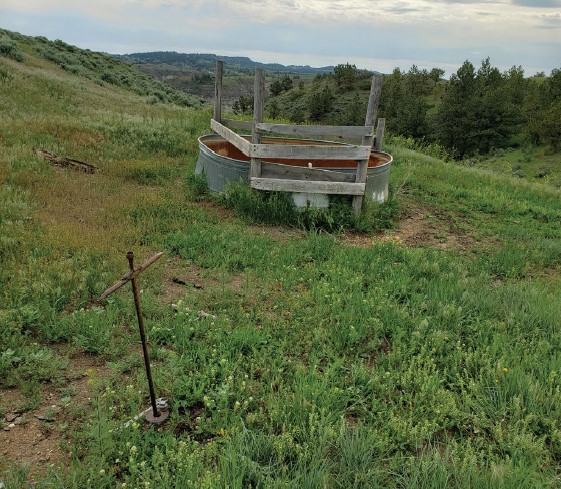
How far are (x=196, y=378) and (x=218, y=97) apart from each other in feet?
30.0

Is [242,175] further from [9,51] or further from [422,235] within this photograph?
[9,51]

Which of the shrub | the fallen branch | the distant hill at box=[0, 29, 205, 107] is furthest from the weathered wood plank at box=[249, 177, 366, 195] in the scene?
the shrub

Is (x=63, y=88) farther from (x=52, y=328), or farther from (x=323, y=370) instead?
(x=323, y=370)

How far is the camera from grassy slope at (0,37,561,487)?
3.09 m

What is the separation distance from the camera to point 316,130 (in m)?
8.38

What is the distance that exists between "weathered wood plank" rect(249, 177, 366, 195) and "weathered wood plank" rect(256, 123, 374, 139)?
92 centimetres

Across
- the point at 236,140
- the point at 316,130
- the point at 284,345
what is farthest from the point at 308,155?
the point at 284,345

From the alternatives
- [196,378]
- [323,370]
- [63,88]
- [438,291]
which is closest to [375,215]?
[438,291]

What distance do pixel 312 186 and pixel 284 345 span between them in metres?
4.41

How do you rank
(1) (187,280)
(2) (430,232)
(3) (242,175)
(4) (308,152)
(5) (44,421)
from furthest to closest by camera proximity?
1. (3) (242,175)
2. (2) (430,232)
3. (4) (308,152)
4. (1) (187,280)
5. (5) (44,421)

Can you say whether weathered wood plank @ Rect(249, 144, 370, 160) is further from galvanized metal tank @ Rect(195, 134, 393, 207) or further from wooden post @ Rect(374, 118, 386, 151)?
wooden post @ Rect(374, 118, 386, 151)

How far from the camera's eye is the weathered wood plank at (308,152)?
8062mm

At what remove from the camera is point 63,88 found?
20234mm

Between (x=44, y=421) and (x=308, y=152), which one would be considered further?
(x=308, y=152)
